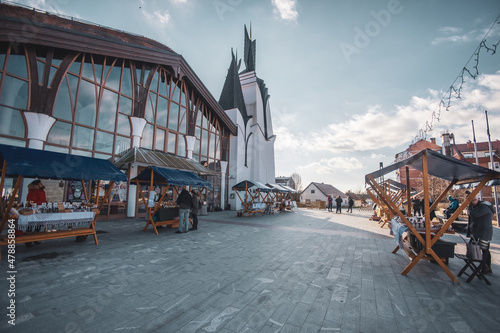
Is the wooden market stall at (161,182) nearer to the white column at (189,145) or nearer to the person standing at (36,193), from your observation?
the person standing at (36,193)

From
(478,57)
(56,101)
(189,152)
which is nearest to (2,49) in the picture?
(56,101)

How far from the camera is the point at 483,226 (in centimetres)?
462

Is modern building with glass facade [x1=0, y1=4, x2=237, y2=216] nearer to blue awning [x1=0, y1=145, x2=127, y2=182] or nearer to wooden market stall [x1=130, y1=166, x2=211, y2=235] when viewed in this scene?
A: wooden market stall [x1=130, y1=166, x2=211, y2=235]

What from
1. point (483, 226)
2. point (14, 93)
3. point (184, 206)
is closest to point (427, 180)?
point (483, 226)

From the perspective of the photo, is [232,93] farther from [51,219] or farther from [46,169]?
[51,219]

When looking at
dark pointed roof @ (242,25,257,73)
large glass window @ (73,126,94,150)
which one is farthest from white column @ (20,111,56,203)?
dark pointed roof @ (242,25,257,73)

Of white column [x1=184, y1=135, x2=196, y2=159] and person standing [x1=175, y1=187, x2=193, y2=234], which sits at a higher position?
white column [x1=184, y1=135, x2=196, y2=159]

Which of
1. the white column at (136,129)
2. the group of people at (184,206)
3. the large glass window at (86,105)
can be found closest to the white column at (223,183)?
the white column at (136,129)

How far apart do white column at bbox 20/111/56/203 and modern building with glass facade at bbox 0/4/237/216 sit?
1.3 inches

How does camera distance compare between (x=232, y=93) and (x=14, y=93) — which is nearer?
(x=14, y=93)

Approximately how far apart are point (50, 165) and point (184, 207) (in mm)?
4700

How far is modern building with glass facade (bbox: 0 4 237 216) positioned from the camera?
30.2 ft

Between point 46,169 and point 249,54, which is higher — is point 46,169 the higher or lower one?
the lower one

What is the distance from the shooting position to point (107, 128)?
12328 millimetres
